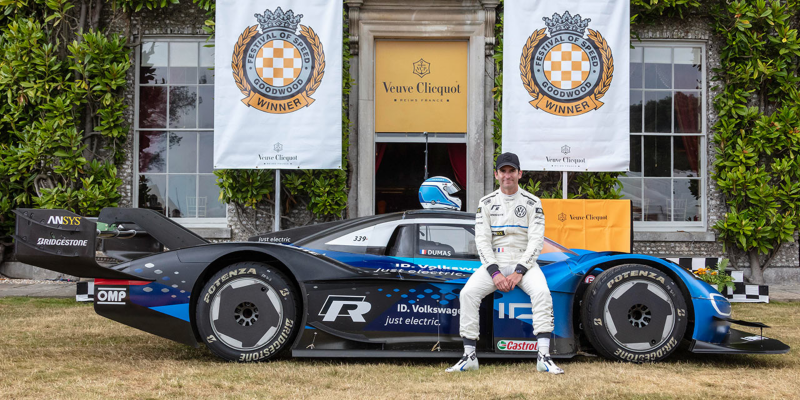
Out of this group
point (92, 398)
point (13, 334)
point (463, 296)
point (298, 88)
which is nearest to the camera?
point (92, 398)

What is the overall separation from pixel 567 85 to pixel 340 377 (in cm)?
571

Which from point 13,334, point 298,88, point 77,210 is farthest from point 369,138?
point 13,334

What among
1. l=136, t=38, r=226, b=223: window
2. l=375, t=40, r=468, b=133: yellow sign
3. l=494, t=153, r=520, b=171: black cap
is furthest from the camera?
l=136, t=38, r=226, b=223: window

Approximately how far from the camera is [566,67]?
28.3 feet

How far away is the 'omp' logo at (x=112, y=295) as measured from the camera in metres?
4.52

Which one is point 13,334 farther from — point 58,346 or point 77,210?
point 77,210

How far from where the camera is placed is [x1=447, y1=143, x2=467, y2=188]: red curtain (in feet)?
33.1

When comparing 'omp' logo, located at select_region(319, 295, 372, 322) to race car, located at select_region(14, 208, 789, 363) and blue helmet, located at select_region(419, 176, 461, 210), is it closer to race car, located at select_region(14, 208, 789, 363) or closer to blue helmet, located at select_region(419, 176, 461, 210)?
race car, located at select_region(14, 208, 789, 363)

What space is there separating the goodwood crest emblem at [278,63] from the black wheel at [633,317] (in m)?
5.08

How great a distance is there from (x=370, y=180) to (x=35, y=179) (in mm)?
4765

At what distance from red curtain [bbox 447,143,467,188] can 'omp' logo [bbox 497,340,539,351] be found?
5.75 m

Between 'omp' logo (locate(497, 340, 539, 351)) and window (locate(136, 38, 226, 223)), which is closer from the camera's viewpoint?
'omp' logo (locate(497, 340, 539, 351))

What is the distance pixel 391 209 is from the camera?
10148mm

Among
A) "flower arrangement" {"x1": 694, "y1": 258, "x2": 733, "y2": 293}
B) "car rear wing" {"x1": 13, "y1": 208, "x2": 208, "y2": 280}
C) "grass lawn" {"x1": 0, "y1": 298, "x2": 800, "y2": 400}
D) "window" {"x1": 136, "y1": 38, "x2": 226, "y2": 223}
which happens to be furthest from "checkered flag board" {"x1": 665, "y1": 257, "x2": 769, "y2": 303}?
"window" {"x1": 136, "y1": 38, "x2": 226, "y2": 223}
